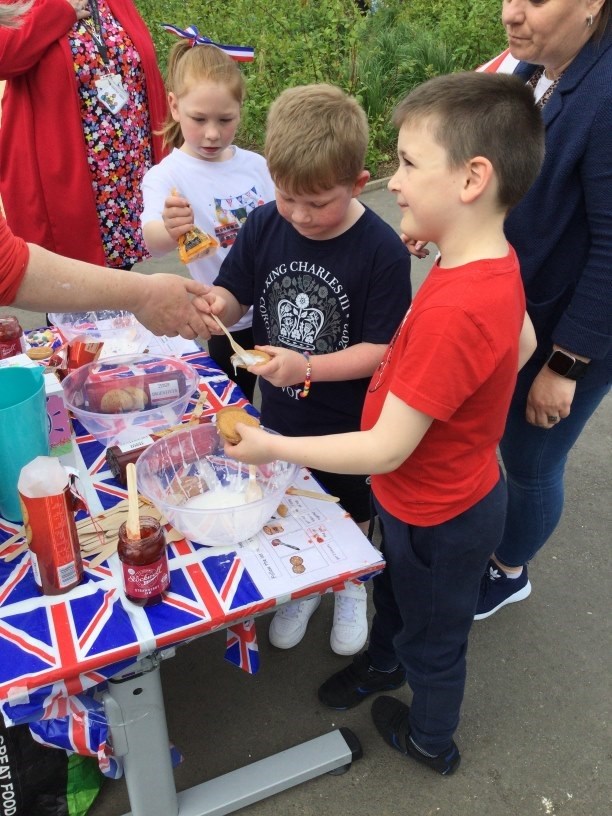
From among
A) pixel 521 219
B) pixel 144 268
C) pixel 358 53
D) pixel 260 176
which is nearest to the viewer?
pixel 521 219

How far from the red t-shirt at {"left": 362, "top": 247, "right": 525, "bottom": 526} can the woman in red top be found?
234 centimetres

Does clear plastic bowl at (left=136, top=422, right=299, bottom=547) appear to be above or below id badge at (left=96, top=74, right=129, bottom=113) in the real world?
below

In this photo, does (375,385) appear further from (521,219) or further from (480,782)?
(480,782)

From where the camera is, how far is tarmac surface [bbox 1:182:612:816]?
1975mm

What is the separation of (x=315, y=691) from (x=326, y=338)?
1.21 meters

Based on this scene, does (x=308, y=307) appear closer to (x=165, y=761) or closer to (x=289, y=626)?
(x=289, y=626)

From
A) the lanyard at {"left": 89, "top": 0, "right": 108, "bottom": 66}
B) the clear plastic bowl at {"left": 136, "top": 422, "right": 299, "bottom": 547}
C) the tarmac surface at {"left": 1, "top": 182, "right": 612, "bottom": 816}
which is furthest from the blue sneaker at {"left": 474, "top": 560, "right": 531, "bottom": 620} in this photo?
the lanyard at {"left": 89, "top": 0, "right": 108, "bottom": 66}

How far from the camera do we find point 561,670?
7.82 ft

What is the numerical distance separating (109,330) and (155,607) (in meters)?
1.37

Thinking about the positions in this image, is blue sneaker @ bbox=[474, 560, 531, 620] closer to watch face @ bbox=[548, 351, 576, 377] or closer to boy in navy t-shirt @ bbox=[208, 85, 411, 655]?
boy in navy t-shirt @ bbox=[208, 85, 411, 655]

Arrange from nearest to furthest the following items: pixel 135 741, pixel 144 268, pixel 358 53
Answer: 1. pixel 135 741
2. pixel 144 268
3. pixel 358 53

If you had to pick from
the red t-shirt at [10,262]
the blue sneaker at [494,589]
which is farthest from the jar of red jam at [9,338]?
the blue sneaker at [494,589]

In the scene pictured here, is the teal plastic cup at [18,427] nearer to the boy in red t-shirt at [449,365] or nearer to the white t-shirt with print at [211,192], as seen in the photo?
the boy in red t-shirt at [449,365]

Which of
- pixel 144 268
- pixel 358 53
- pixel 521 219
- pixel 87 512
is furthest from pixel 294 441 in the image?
pixel 358 53
